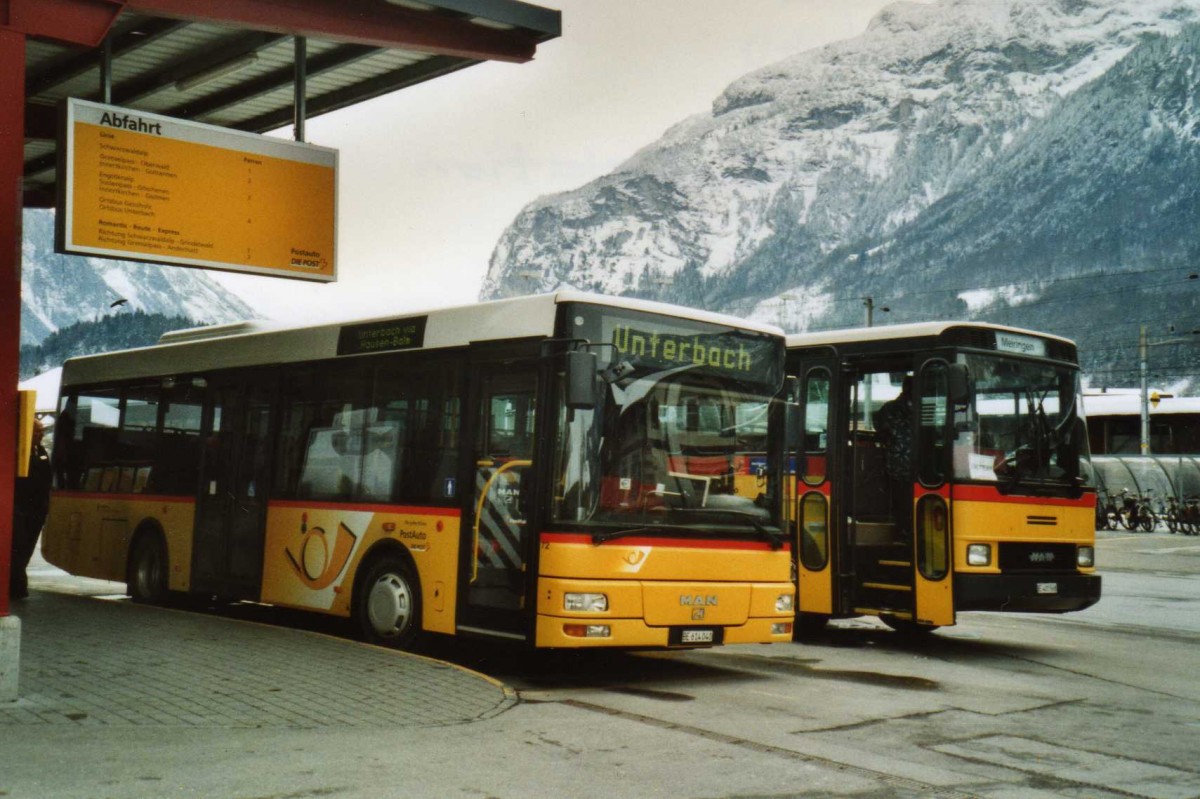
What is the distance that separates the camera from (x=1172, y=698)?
9.76m

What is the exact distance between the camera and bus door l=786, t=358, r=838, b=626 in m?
12.8

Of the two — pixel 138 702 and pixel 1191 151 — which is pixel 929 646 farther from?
pixel 1191 151

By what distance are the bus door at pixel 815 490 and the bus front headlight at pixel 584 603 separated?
3.82 m

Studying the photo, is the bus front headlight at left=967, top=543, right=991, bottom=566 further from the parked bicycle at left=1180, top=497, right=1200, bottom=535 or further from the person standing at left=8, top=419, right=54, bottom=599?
the parked bicycle at left=1180, top=497, right=1200, bottom=535

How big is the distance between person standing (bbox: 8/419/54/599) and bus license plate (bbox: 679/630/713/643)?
8.14 meters

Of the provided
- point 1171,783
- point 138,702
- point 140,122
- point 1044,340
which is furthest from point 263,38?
point 1171,783

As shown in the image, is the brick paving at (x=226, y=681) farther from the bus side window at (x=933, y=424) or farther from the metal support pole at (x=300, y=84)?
the bus side window at (x=933, y=424)

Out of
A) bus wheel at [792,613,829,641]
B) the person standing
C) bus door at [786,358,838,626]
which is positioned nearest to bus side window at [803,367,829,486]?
bus door at [786,358,838,626]

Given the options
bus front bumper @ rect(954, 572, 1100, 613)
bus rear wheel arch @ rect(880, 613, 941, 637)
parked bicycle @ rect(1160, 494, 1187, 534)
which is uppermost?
parked bicycle @ rect(1160, 494, 1187, 534)

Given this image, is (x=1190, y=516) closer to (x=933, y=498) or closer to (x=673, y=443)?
(x=933, y=498)

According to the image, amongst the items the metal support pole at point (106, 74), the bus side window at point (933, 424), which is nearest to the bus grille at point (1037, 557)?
the bus side window at point (933, 424)

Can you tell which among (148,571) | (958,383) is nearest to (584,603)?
(958,383)

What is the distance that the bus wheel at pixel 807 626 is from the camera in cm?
1357

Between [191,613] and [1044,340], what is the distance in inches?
344
